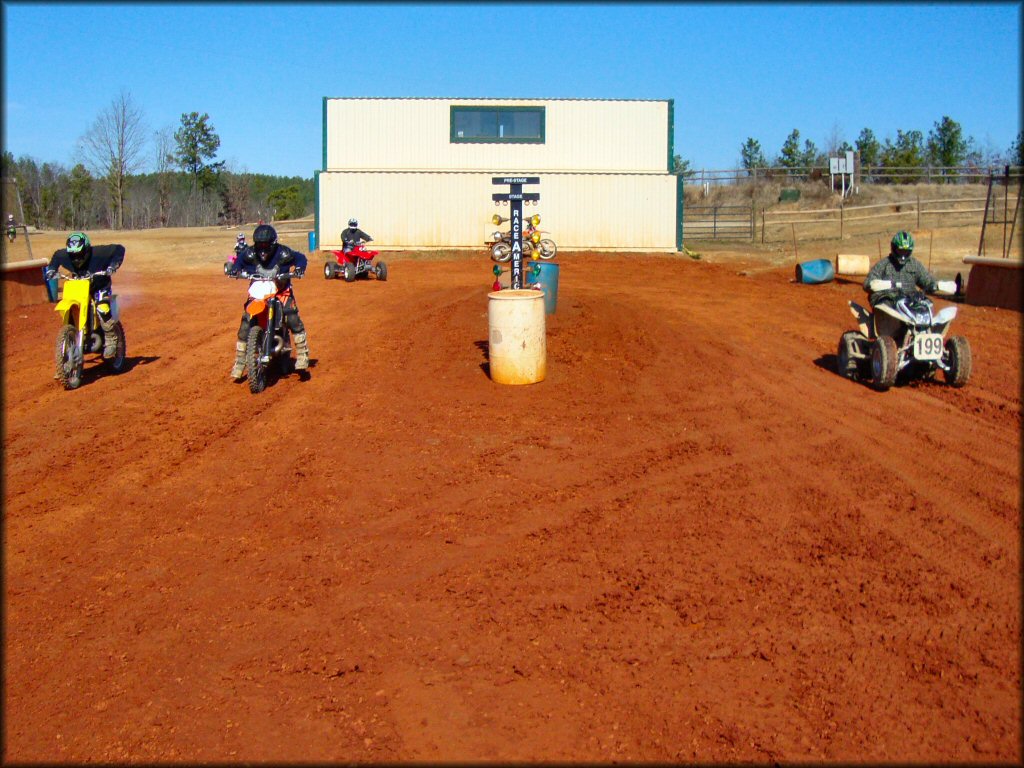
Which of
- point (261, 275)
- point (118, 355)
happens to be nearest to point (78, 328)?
point (118, 355)

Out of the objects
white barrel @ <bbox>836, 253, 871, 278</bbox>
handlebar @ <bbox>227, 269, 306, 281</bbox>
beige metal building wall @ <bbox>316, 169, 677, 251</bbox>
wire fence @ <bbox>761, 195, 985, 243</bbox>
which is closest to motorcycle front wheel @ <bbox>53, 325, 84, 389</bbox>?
handlebar @ <bbox>227, 269, 306, 281</bbox>

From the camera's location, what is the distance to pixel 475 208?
3102 cm

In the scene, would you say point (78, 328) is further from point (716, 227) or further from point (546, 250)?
point (716, 227)

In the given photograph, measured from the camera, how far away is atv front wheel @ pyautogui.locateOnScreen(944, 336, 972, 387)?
10227mm

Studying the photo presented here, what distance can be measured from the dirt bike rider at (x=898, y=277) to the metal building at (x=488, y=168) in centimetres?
2089

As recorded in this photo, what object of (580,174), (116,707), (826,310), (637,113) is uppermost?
(637,113)

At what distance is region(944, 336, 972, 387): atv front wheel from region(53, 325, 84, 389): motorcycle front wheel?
9424mm

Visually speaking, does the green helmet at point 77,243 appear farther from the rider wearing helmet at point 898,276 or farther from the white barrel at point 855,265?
the white barrel at point 855,265

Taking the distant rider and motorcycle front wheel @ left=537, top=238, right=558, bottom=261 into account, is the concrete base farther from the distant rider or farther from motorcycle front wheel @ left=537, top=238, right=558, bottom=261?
motorcycle front wheel @ left=537, top=238, right=558, bottom=261

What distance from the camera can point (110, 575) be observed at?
5984 millimetres

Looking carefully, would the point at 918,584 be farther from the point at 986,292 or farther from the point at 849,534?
the point at 986,292

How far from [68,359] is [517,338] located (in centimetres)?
496

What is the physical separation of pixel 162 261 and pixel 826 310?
20089 millimetres

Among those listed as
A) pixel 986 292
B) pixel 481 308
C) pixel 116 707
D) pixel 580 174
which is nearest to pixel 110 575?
pixel 116 707
